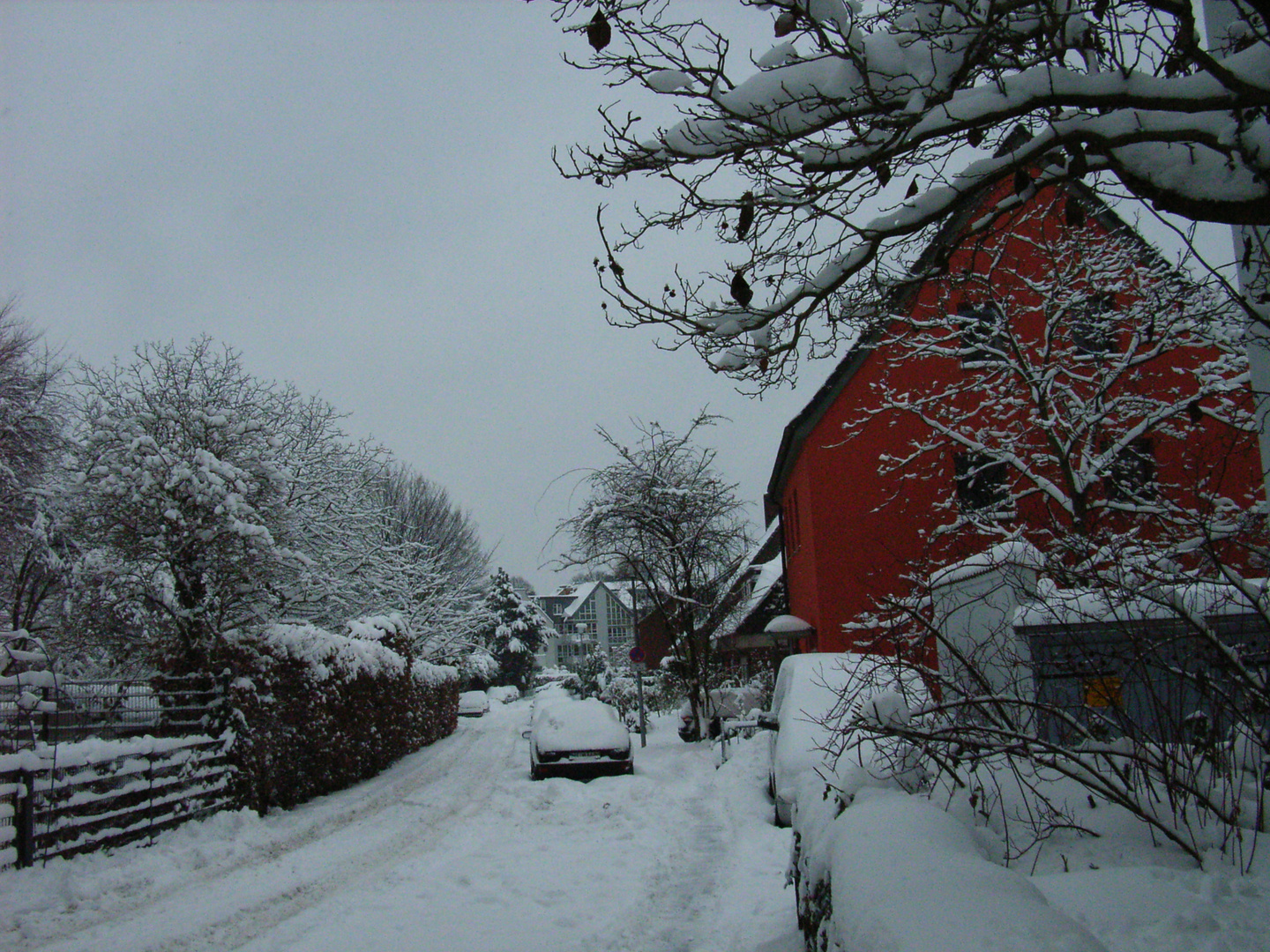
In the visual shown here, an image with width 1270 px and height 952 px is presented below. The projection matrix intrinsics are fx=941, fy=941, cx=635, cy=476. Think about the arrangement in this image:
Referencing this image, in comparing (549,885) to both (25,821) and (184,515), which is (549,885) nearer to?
(25,821)

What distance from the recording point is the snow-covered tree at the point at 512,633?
58562mm

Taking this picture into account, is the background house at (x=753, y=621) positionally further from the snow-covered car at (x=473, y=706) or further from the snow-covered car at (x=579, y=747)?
the snow-covered car at (x=473, y=706)

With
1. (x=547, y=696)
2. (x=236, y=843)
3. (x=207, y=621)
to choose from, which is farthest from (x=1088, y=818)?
(x=547, y=696)

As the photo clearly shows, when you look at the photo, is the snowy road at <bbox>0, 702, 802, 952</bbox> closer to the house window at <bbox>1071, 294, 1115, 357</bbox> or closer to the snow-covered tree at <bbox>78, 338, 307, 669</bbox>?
the snow-covered tree at <bbox>78, 338, 307, 669</bbox>

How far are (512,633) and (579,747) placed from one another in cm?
4489

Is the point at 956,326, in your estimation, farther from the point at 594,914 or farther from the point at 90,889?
the point at 90,889

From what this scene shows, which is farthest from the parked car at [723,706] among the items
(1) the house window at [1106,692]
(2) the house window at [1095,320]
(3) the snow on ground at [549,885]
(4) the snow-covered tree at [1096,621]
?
(1) the house window at [1106,692]

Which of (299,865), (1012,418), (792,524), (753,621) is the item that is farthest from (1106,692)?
(753,621)

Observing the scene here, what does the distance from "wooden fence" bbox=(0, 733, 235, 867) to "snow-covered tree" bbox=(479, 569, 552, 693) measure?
154 feet

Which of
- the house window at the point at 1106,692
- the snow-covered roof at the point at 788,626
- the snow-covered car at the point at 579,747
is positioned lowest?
the snow-covered car at the point at 579,747

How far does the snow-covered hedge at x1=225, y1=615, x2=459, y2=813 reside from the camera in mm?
11641

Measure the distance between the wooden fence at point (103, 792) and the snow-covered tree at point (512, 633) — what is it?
154 ft

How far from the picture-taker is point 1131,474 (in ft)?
43.8

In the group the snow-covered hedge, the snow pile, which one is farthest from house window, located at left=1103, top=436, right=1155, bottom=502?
the snow-covered hedge
